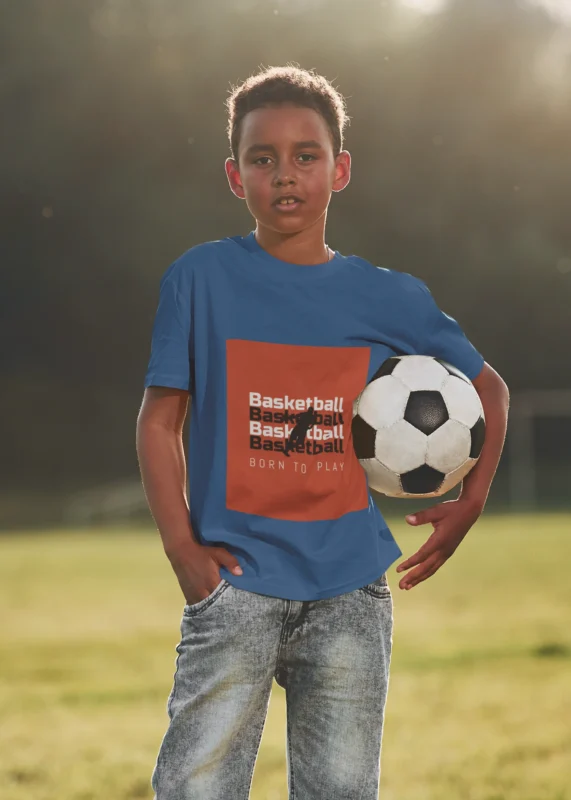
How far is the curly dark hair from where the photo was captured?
89.0 inches

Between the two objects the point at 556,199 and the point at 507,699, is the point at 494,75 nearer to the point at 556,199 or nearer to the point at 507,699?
the point at 556,199

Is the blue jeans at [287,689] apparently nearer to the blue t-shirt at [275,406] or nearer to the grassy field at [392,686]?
the blue t-shirt at [275,406]

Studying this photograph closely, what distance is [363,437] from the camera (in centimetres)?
223

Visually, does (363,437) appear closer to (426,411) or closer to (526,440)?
(426,411)

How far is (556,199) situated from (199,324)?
30.1 metres

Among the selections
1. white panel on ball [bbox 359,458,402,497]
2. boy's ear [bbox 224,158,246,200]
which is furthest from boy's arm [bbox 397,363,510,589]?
boy's ear [bbox 224,158,246,200]

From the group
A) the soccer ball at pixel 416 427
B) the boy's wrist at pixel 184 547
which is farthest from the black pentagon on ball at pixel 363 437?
the boy's wrist at pixel 184 547

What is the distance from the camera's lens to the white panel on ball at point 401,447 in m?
2.24

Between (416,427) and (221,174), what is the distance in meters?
29.6

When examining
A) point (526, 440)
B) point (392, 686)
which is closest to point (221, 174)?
point (526, 440)

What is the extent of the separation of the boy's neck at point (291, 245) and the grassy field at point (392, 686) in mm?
1818

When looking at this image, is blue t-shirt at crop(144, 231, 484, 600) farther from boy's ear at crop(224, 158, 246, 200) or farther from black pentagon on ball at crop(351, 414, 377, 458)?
boy's ear at crop(224, 158, 246, 200)

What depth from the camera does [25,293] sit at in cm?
3058

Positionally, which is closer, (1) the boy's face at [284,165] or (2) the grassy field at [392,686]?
(1) the boy's face at [284,165]
